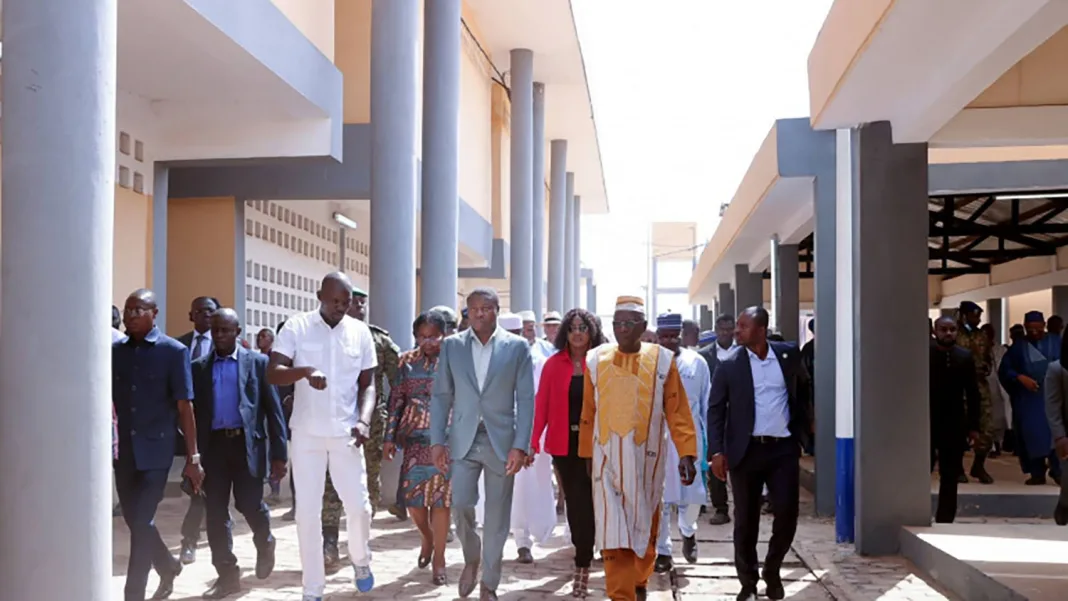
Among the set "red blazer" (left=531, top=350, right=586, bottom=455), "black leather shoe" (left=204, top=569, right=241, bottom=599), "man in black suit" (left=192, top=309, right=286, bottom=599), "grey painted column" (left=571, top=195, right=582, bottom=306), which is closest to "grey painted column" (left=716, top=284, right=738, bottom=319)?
"grey painted column" (left=571, top=195, right=582, bottom=306)

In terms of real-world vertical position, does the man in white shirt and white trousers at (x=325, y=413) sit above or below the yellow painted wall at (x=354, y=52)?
below

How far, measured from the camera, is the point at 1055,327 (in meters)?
14.1

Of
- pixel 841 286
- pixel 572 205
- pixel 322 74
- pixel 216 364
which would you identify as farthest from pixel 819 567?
pixel 572 205

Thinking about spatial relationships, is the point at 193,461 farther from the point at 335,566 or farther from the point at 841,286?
the point at 841,286

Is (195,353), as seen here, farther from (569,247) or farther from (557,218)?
(569,247)

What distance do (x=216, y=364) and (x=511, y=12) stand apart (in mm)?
15044

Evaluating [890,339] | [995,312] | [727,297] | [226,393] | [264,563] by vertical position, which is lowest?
[264,563]

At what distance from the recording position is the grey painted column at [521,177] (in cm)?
2377

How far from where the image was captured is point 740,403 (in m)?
7.61

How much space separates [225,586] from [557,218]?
85.5 ft

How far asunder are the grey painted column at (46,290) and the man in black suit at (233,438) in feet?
8.87

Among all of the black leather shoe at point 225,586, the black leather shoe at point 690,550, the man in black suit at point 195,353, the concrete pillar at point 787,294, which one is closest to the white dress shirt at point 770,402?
the black leather shoe at point 690,550

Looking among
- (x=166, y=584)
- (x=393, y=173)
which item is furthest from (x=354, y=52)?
(x=166, y=584)

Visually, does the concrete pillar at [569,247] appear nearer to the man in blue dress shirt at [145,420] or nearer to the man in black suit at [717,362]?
the man in black suit at [717,362]
